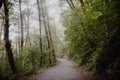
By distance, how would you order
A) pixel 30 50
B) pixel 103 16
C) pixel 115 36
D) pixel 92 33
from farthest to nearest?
1. pixel 30 50
2. pixel 92 33
3. pixel 103 16
4. pixel 115 36

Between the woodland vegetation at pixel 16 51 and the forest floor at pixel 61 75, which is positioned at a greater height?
the woodland vegetation at pixel 16 51

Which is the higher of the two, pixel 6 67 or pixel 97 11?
pixel 97 11

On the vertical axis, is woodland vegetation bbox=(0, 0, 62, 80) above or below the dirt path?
above

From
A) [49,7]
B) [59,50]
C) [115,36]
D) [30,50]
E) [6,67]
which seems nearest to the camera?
[115,36]

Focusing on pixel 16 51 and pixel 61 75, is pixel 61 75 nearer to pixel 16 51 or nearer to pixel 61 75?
pixel 61 75

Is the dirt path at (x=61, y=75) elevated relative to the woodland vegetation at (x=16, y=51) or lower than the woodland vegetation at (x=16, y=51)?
lower

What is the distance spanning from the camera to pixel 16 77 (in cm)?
1359

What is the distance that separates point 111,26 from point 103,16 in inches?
35.1

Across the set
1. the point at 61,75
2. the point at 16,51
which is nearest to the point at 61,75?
the point at 61,75

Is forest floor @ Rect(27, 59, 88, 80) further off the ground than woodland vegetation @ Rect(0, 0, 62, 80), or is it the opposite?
woodland vegetation @ Rect(0, 0, 62, 80)

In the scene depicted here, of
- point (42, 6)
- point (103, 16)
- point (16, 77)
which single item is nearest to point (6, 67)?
point (16, 77)

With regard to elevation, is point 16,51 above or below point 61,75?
above

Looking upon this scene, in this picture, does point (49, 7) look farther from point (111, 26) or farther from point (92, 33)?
point (111, 26)

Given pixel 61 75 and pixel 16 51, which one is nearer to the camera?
pixel 61 75
